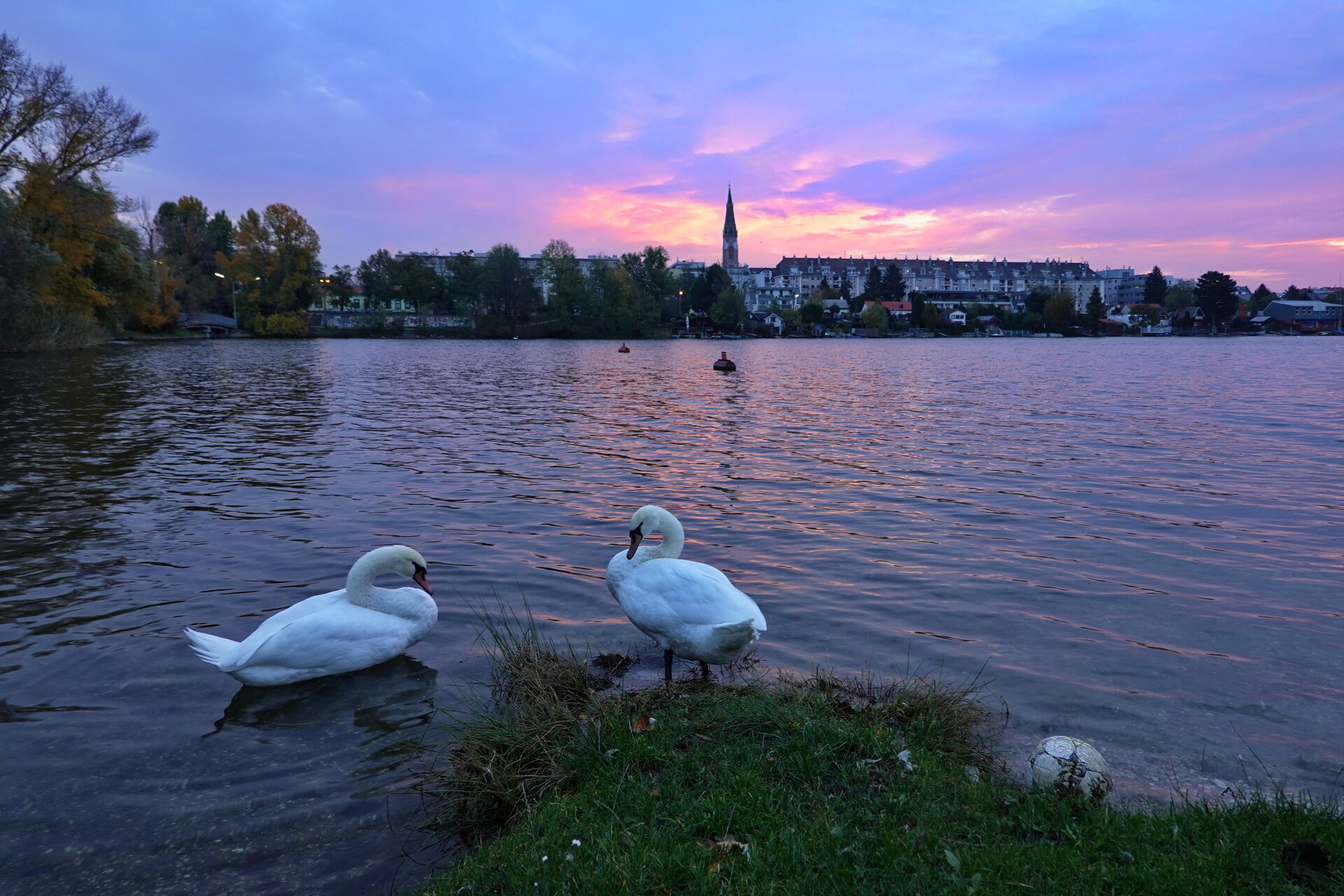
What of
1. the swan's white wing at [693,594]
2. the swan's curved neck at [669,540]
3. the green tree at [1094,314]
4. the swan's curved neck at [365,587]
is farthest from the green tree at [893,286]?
the swan's curved neck at [365,587]

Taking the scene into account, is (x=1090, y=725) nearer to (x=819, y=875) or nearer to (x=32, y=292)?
(x=819, y=875)

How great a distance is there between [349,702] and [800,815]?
3.97 meters

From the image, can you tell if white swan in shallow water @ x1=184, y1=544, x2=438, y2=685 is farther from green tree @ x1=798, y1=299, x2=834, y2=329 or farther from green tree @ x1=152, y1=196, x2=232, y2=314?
green tree @ x1=798, y1=299, x2=834, y2=329

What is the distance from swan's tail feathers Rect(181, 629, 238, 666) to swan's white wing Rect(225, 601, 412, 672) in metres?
0.12

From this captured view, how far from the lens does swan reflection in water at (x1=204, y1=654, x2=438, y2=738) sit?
577 centimetres

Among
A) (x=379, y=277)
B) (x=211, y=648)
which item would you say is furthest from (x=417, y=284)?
(x=211, y=648)

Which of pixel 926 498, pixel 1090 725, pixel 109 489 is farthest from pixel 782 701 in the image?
pixel 109 489

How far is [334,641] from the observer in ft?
21.0

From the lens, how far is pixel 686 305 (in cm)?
17012

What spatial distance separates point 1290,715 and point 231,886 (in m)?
6.94

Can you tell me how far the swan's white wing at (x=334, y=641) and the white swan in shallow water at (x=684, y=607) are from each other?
6.49 ft

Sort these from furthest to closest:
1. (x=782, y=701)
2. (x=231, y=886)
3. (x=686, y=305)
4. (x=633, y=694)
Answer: (x=686, y=305) < (x=633, y=694) < (x=782, y=701) < (x=231, y=886)

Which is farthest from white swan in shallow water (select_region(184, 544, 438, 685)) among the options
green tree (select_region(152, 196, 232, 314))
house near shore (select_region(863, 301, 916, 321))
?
house near shore (select_region(863, 301, 916, 321))

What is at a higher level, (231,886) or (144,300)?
(144,300)
